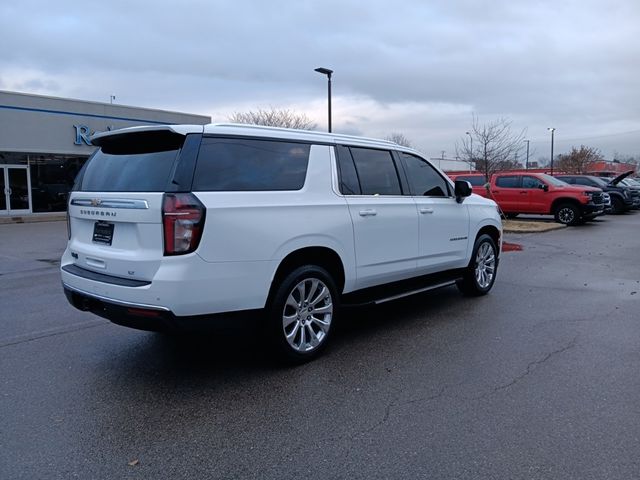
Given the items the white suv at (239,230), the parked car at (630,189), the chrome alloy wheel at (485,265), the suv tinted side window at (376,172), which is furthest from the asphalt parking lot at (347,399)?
the parked car at (630,189)

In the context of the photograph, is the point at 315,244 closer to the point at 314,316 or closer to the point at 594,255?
the point at 314,316

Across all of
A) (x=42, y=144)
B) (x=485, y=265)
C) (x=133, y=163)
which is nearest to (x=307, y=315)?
(x=133, y=163)

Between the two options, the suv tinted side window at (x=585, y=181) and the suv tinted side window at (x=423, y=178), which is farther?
the suv tinted side window at (x=585, y=181)

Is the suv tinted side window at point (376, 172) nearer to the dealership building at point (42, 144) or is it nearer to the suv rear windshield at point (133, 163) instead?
the suv rear windshield at point (133, 163)

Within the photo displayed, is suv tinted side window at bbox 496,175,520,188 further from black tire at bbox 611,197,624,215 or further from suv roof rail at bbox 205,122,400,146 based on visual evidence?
→ suv roof rail at bbox 205,122,400,146

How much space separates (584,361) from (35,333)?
17.7 ft

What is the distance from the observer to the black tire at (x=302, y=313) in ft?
13.7

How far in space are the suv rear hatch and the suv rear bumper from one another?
0.22 meters

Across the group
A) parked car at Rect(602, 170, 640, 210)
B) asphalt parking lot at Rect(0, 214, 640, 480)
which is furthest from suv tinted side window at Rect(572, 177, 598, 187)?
asphalt parking lot at Rect(0, 214, 640, 480)

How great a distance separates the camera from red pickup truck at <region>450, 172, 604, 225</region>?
59.5 feet

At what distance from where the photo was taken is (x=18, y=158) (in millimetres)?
22547

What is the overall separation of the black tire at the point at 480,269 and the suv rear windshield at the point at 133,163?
14.0ft

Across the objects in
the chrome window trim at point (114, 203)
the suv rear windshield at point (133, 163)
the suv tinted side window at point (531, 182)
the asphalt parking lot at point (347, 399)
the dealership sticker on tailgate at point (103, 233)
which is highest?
the suv tinted side window at point (531, 182)

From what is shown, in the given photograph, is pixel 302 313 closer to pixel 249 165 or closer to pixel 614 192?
pixel 249 165
